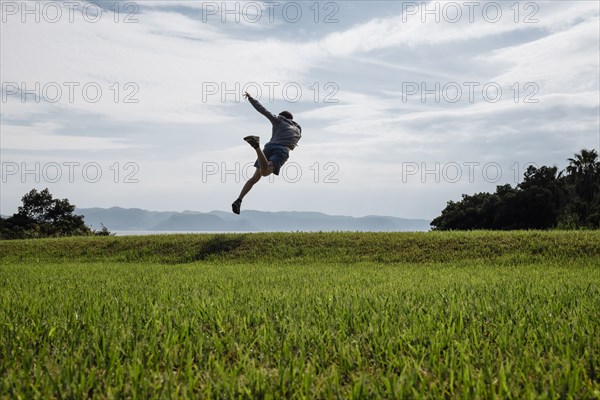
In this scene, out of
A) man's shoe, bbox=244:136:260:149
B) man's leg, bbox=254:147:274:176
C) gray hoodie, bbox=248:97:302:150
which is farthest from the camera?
gray hoodie, bbox=248:97:302:150

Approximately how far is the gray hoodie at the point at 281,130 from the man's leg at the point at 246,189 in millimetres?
945

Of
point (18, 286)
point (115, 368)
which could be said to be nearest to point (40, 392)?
point (115, 368)

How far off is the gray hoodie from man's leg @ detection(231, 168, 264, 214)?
95 centimetres

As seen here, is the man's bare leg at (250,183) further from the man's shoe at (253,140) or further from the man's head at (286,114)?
the man's shoe at (253,140)

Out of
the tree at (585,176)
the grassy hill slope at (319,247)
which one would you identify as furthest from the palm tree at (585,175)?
the grassy hill slope at (319,247)

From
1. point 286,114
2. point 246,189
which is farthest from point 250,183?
point 286,114

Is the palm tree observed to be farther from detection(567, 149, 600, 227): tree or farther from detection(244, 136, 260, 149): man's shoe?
detection(244, 136, 260, 149): man's shoe

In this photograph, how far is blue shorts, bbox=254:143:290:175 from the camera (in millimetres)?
12766

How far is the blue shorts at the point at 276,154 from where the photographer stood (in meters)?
12.8

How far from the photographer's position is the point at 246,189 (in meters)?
13.5

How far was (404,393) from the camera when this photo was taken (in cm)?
301

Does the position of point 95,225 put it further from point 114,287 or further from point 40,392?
point 40,392

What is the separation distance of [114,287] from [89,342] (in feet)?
15.1

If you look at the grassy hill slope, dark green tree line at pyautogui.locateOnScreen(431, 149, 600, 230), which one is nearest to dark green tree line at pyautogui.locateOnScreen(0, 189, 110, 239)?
the grassy hill slope
